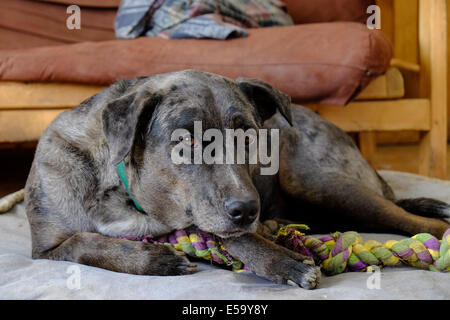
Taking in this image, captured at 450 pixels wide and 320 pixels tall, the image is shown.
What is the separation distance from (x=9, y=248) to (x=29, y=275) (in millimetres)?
494

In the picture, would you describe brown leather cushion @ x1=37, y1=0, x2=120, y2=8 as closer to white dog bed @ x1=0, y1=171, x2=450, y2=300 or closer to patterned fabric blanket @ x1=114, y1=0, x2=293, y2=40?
patterned fabric blanket @ x1=114, y1=0, x2=293, y2=40

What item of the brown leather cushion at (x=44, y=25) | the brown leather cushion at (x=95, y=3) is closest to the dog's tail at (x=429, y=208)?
the brown leather cushion at (x=44, y=25)

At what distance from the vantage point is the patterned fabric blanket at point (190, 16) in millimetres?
3340

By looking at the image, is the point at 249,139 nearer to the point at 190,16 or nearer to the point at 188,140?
the point at 188,140

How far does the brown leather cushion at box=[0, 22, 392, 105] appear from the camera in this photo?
2.89m

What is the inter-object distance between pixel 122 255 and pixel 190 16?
2318mm

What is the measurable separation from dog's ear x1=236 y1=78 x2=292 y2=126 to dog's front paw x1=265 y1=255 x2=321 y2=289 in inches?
22.8

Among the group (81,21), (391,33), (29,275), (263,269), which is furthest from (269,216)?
(391,33)

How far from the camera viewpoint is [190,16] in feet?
11.3

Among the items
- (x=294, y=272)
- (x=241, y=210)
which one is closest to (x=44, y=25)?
(x=241, y=210)

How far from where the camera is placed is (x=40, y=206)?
1.76 meters

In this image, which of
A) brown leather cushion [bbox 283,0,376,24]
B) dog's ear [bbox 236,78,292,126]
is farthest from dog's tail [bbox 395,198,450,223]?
brown leather cushion [bbox 283,0,376,24]

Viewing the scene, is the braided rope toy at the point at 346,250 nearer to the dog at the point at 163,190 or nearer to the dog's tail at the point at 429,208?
the dog at the point at 163,190

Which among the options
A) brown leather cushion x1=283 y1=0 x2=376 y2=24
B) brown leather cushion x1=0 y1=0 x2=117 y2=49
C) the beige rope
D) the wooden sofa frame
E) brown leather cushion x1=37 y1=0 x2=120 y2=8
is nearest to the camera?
the beige rope
